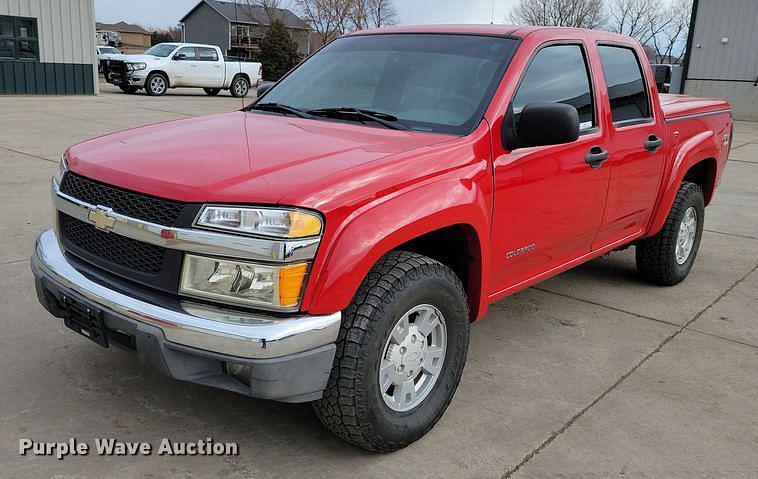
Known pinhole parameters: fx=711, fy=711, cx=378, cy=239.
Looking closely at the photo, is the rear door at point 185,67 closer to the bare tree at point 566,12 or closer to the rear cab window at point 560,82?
the rear cab window at point 560,82

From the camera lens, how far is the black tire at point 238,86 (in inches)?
961

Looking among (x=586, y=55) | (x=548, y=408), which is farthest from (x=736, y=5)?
(x=548, y=408)

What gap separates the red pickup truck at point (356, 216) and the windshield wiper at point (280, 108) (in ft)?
0.05

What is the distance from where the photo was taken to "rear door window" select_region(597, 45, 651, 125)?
4.23 meters

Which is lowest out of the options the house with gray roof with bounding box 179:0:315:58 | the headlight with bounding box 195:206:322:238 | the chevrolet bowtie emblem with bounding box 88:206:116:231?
the chevrolet bowtie emblem with bounding box 88:206:116:231

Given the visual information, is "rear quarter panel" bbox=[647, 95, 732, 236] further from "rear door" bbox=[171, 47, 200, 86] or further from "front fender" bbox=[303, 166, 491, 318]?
"rear door" bbox=[171, 47, 200, 86]

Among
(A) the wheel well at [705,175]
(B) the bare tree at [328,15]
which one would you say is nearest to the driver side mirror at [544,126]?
(A) the wheel well at [705,175]

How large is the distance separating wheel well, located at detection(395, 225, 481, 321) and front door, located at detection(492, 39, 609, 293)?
160mm

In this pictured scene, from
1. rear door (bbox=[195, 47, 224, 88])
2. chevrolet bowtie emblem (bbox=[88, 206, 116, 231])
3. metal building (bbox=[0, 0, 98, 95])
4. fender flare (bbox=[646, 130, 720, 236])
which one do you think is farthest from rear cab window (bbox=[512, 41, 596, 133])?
rear door (bbox=[195, 47, 224, 88])

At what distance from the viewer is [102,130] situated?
12.7m

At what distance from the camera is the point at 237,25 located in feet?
227

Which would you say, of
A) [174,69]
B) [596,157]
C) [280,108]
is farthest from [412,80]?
[174,69]

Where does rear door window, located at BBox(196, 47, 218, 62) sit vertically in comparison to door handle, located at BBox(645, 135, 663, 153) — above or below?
above

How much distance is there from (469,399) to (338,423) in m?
0.91
